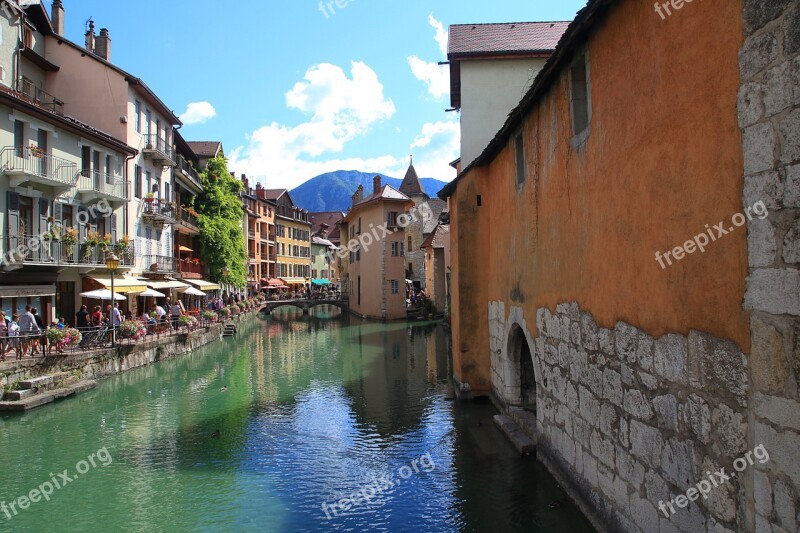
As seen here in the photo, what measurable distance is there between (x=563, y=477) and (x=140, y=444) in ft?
30.6

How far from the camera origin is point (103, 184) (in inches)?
1002

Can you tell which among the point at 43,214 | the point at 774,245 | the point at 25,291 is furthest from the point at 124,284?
the point at 774,245

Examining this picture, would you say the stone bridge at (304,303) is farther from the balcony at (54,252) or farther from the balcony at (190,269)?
the balcony at (54,252)

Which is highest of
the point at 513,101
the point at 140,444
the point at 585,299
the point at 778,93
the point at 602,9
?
the point at 513,101

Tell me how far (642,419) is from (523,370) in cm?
722

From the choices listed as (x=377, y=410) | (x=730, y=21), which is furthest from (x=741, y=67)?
(x=377, y=410)

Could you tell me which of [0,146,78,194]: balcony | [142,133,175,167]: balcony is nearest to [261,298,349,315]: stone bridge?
[142,133,175,167]: balcony

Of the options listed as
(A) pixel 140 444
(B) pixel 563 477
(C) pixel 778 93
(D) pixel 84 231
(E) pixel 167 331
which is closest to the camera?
(C) pixel 778 93

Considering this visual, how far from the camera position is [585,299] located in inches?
291

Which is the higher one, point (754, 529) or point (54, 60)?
point (54, 60)

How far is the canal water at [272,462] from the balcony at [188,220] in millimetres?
18852

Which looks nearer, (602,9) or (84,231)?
(602,9)

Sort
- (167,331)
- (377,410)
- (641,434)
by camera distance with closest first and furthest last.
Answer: (641,434) → (377,410) → (167,331)

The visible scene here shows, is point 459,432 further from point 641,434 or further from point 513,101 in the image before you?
point 513,101
